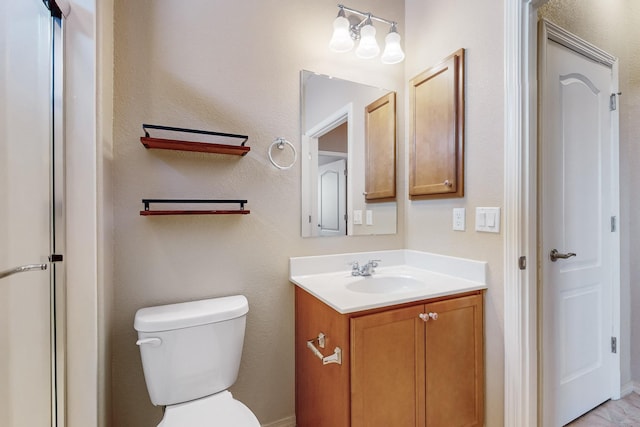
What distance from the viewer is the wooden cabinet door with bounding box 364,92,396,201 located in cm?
182

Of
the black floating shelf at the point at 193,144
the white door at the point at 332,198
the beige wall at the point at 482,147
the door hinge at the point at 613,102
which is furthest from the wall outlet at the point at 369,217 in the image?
the door hinge at the point at 613,102

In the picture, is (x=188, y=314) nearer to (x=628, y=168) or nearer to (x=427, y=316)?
(x=427, y=316)

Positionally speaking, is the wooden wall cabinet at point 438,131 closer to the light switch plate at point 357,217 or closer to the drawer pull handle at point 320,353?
the light switch plate at point 357,217

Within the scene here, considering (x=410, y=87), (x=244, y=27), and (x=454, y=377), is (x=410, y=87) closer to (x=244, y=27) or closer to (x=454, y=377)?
(x=244, y=27)

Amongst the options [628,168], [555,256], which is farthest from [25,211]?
[628,168]

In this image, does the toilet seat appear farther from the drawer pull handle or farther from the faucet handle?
the faucet handle

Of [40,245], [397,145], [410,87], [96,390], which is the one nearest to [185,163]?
[40,245]

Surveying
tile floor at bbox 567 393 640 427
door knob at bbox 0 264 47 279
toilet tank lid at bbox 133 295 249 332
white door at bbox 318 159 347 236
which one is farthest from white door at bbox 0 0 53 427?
tile floor at bbox 567 393 640 427

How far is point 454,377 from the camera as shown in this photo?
131 cm

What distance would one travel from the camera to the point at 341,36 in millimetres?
1562

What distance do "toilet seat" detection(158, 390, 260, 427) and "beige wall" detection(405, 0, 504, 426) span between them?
112 centimetres

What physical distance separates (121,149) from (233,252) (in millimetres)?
675

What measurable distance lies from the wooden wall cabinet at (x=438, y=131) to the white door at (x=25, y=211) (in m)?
1.69

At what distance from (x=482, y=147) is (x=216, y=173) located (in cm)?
132
